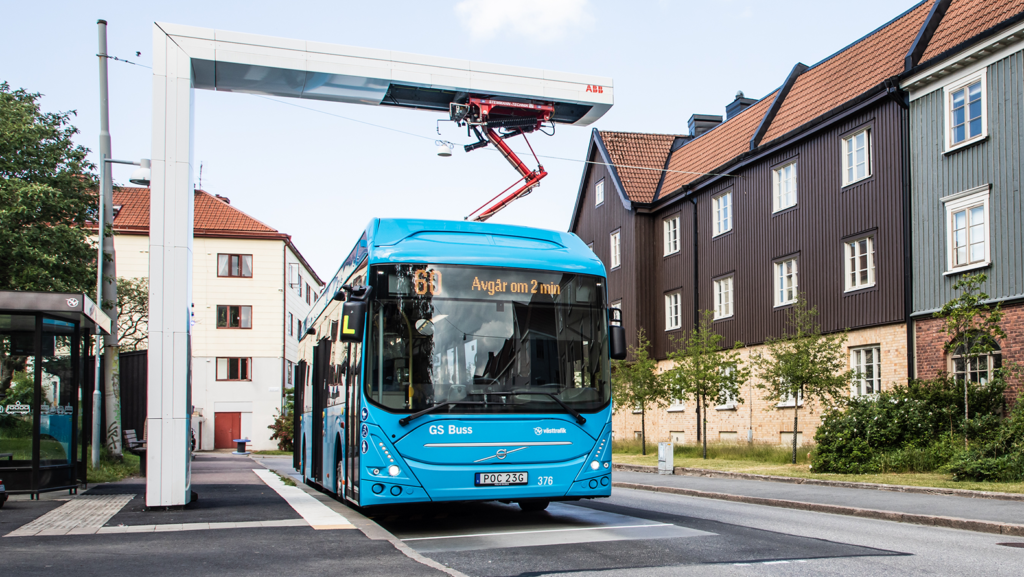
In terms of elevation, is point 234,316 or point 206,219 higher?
point 206,219

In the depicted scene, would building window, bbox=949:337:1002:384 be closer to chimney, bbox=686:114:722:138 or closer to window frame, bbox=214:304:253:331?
chimney, bbox=686:114:722:138

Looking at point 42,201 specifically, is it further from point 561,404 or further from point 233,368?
point 233,368

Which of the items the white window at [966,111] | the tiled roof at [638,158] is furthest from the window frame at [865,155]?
the tiled roof at [638,158]

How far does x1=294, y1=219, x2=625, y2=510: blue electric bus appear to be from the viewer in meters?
9.67

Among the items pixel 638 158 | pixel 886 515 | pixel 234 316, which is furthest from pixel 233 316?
pixel 886 515

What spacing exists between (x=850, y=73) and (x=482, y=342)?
65.6 ft

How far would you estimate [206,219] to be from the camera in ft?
185

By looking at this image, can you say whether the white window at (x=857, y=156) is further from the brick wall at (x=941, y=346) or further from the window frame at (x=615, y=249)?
the window frame at (x=615, y=249)

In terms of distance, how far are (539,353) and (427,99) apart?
16.3 ft

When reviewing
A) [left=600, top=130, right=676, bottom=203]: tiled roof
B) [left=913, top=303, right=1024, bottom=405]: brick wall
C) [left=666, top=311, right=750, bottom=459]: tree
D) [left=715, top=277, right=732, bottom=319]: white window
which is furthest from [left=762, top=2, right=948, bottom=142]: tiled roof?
[left=600, top=130, right=676, bottom=203]: tiled roof

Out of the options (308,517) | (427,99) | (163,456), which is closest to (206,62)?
(427,99)

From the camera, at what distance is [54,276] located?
77.7 feet

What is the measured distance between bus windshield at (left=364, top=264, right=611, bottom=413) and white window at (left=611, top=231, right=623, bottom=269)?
28171 millimetres

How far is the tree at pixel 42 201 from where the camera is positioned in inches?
906
